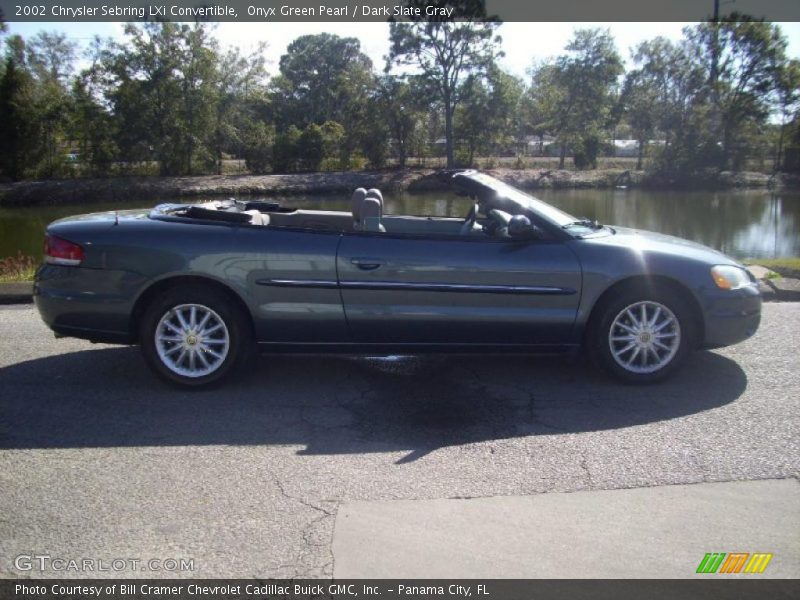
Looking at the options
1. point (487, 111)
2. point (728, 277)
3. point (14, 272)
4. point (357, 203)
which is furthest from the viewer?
point (487, 111)

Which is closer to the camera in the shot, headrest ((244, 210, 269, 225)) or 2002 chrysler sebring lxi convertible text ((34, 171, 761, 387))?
2002 chrysler sebring lxi convertible text ((34, 171, 761, 387))

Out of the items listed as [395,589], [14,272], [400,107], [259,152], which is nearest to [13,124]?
[259,152]

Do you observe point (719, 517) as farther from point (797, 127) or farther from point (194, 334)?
point (797, 127)

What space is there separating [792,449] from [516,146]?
2191 inches

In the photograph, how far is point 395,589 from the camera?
2955 millimetres

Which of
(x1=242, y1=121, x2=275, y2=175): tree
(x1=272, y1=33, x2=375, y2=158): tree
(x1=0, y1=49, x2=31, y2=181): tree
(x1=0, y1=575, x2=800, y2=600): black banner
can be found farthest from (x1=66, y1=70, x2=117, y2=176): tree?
(x1=0, y1=575, x2=800, y2=600): black banner

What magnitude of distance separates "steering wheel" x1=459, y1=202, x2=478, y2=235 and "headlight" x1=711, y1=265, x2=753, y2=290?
1.77 meters

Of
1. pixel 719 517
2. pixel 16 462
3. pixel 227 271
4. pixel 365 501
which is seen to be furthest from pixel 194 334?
pixel 719 517

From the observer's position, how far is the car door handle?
5.26m

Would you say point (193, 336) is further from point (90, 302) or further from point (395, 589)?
point (395, 589)

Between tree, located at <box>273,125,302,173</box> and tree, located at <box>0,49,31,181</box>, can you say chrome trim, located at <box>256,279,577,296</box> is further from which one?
tree, located at <box>0,49,31,181</box>

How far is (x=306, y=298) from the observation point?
5.27 metres

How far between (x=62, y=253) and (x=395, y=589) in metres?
3.61

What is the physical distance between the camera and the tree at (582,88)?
52.3m
